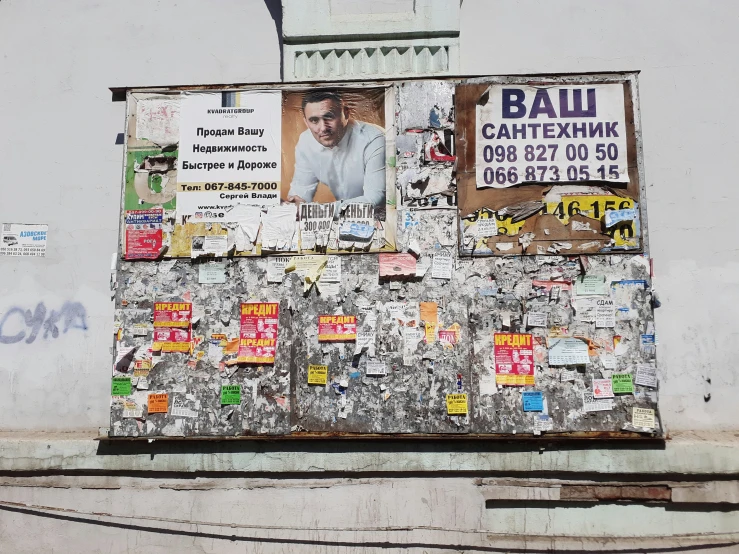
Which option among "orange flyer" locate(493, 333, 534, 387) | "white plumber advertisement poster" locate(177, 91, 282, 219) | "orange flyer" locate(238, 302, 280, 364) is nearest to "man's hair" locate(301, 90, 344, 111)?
"white plumber advertisement poster" locate(177, 91, 282, 219)

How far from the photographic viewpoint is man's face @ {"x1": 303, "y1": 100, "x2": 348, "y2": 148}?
4230 millimetres

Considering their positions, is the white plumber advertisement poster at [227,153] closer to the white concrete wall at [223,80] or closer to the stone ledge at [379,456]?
the white concrete wall at [223,80]

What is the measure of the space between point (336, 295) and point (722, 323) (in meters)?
2.80

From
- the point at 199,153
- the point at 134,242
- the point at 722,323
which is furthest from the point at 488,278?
the point at 134,242

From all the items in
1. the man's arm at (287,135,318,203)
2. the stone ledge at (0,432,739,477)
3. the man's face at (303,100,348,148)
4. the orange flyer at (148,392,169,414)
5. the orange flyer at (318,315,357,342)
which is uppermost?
the man's face at (303,100,348,148)

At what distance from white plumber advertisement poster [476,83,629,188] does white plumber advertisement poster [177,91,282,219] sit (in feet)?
4.86

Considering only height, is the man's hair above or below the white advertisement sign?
above

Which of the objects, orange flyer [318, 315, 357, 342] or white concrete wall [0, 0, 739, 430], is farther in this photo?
white concrete wall [0, 0, 739, 430]

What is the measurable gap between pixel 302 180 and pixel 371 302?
3.27ft

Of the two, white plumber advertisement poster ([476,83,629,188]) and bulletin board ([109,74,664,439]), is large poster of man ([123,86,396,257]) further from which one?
white plumber advertisement poster ([476,83,629,188])

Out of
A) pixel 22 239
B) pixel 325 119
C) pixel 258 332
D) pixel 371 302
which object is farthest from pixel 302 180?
pixel 22 239

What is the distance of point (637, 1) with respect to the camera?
452cm

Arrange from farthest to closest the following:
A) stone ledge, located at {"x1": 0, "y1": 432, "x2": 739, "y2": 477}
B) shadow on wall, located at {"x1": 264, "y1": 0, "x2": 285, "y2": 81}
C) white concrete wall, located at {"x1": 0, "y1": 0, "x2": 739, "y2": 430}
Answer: shadow on wall, located at {"x1": 264, "y1": 0, "x2": 285, "y2": 81}
white concrete wall, located at {"x1": 0, "y1": 0, "x2": 739, "y2": 430}
stone ledge, located at {"x1": 0, "y1": 432, "x2": 739, "y2": 477}

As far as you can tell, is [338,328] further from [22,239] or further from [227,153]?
[22,239]
